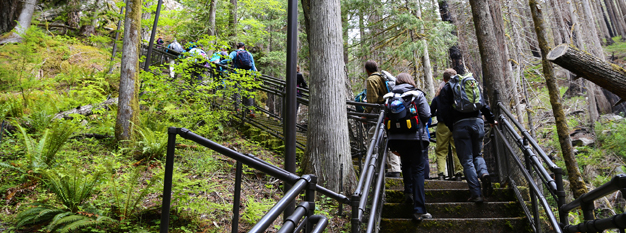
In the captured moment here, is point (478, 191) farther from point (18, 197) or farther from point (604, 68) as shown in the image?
point (18, 197)

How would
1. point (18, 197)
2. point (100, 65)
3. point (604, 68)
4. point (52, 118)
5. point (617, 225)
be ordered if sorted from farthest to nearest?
1. point (100, 65)
2. point (52, 118)
3. point (604, 68)
4. point (18, 197)
5. point (617, 225)

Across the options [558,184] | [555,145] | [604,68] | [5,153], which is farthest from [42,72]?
[555,145]

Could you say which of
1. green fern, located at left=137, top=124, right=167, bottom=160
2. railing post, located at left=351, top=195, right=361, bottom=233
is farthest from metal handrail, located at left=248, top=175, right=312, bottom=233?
green fern, located at left=137, top=124, right=167, bottom=160

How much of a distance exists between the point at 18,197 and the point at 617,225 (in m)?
5.87

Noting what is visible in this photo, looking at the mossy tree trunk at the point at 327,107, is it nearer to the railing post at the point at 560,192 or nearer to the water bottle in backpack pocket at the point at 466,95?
the water bottle in backpack pocket at the point at 466,95

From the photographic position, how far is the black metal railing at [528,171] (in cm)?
321

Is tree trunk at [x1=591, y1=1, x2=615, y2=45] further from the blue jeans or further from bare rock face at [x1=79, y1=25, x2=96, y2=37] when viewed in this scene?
bare rock face at [x1=79, y1=25, x2=96, y2=37]

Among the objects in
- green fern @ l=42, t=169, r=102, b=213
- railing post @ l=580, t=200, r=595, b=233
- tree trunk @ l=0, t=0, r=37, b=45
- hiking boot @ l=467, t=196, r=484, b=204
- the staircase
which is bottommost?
the staircase

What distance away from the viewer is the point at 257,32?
47.1ft

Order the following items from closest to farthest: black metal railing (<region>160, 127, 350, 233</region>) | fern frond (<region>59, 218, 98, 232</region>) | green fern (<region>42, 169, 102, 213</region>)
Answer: black metal railing (<region>160, 127, 350, 233</region>) < fern frond (<region>59, 218, 98, 232</region>) < green fern (<region>42, 169, 102, 213</region>)

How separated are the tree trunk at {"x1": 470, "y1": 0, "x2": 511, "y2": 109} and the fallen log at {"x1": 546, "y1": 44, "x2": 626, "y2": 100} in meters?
1.25

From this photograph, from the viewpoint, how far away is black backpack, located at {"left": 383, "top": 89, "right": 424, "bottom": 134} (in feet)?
14.5

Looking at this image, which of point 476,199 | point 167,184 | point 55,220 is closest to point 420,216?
point 476,199

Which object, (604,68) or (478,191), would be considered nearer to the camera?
(478,191)
